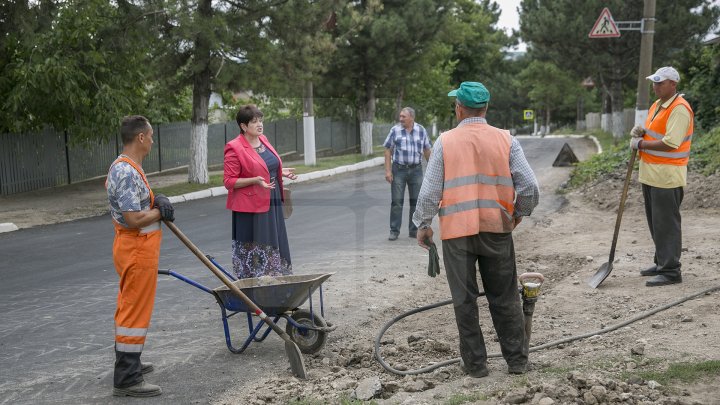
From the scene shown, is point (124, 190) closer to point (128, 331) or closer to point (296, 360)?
point (128, 331)

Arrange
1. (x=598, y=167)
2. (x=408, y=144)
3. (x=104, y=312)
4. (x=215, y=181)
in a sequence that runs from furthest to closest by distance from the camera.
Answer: (x=215, y=181)
(x=598, y=167)
(x=408, y=144)
(x=104, y=312)

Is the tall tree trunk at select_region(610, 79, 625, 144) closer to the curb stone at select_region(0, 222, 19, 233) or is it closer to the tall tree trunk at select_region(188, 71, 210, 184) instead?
the tall tree trunk at select_region(188, 71, 210, 184)

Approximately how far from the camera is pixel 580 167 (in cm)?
1808

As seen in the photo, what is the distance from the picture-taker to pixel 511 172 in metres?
4.90

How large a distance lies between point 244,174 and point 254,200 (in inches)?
9.5

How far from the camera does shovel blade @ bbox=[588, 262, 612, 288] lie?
23.8 feet

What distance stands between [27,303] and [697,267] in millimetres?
6830

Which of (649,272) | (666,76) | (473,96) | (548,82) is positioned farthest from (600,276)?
(548,82)

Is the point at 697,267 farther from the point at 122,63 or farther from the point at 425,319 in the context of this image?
the point at 122,63

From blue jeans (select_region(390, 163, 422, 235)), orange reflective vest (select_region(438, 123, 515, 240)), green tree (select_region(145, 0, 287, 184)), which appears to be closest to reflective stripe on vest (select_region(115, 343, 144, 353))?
orange reflective vest (select_region(438, 123, 515, 240))

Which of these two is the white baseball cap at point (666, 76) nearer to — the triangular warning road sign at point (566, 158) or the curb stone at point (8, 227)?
the curb stone at point (8, 227)

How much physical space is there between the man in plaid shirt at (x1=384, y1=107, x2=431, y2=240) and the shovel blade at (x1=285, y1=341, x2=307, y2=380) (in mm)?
5879

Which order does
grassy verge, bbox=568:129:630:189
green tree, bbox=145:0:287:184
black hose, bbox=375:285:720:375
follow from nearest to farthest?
black hose, bbox=375:285:720:375, grassy verge, bbox=568:129:630:189, green tree, bbox=145:0:287:184

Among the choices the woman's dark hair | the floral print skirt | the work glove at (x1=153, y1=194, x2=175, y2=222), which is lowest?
the floral print skirt
